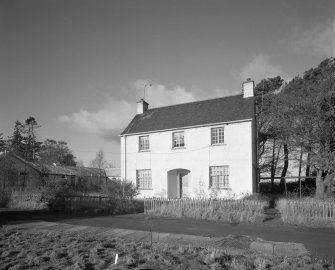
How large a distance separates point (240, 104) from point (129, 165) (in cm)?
1076

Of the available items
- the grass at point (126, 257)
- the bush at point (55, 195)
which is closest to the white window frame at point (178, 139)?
the bush at point (55, 195)

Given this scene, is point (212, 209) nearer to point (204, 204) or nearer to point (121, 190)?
point (204, 204)

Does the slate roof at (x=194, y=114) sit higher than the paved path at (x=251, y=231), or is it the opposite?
the slate roof at (x=194, y=114)

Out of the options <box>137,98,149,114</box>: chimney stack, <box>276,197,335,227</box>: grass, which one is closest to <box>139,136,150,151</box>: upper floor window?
<box>137,98,149,114</box>: chimney stack

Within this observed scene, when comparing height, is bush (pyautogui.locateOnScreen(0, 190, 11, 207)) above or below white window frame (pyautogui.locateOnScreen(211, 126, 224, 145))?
below

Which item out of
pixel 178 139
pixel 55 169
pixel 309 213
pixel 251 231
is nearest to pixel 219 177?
pixel 178 139

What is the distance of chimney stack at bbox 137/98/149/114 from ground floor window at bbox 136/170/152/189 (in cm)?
629

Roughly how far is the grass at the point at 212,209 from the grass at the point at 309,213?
1.13m

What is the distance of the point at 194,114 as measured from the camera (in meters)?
28.7

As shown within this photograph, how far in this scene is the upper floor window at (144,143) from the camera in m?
29.8

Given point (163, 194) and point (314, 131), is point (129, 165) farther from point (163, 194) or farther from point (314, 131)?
point (314, 131)

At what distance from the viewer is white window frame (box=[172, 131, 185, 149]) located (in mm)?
27902

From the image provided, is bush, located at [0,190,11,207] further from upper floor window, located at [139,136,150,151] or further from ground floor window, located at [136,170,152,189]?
upper floor window, located at [139,136,150,151]

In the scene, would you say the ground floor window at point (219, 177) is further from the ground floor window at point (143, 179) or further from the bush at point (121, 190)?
the bush at point (121, 190)
